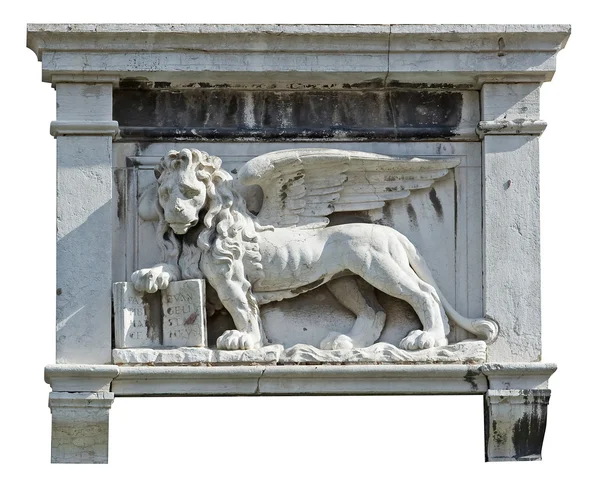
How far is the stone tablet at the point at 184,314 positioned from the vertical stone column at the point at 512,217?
160cm

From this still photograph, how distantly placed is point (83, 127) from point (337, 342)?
6.15ft

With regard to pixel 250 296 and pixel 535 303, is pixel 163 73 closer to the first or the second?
pixel 250 296

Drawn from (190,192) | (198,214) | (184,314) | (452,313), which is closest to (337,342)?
(452,313)

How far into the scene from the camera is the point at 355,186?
1655 cm

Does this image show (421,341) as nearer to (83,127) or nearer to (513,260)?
(513,260)

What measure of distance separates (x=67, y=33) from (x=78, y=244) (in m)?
1.18

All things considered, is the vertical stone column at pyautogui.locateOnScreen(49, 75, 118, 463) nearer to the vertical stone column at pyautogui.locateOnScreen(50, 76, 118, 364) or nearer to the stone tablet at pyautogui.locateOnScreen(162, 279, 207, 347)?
the vertical stone column at pyautogui.locateOnScreen(50, 76, 118, 364)

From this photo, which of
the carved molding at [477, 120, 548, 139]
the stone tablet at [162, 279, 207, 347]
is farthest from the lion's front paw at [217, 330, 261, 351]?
the carved molding at [477, 120, 548, 139]

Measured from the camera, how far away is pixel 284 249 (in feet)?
53.7

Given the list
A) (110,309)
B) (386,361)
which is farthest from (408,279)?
(110,309)

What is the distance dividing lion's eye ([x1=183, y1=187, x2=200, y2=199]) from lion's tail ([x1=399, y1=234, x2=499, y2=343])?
3.88ft

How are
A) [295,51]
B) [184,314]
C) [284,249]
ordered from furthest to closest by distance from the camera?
[295,51]
[284,249]
[184,314]

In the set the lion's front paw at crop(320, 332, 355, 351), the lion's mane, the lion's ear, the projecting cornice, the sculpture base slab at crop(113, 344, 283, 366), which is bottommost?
the sculpture base slab at crop(113, 344, 283, 366)

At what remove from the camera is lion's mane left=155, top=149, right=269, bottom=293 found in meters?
16.3
